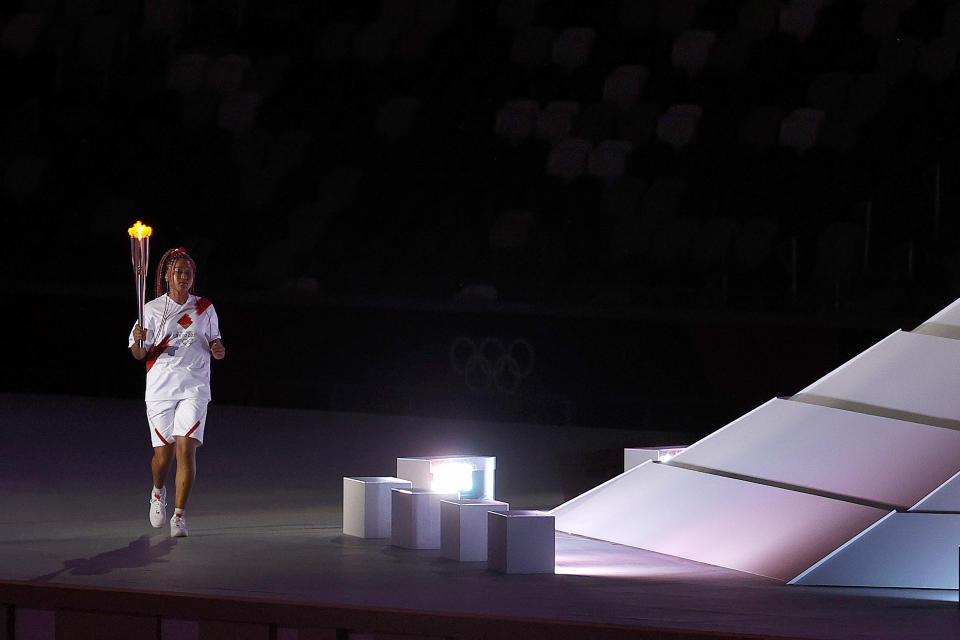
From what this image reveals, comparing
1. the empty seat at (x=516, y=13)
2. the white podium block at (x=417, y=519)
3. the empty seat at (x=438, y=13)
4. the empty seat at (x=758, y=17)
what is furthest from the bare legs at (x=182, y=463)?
the empty seat at (x=438, y=13)

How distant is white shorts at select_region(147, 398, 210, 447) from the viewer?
7.80 m

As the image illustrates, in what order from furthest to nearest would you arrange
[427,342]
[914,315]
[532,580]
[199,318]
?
[427,342] → [914,315] → [199,318] → [532,580]

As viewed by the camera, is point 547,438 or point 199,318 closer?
point 199,318

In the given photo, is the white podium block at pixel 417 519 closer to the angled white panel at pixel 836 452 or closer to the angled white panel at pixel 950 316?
the angled white panel at pixel 836 452

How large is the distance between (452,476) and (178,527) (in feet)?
5.03

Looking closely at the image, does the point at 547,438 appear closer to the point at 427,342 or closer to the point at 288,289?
the point at 427,342

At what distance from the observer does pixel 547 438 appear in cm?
1289

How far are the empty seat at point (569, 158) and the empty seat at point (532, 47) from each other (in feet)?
3.69

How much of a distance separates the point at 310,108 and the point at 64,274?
3.10 meters

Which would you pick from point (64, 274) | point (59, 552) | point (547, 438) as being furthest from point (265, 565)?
point (64, 274)

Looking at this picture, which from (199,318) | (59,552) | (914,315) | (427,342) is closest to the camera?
(59,552)

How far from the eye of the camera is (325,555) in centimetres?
718

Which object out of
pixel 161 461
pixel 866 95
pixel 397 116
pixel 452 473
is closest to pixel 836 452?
pixel 452 473

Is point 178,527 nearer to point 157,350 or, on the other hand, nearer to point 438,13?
point 157,350
